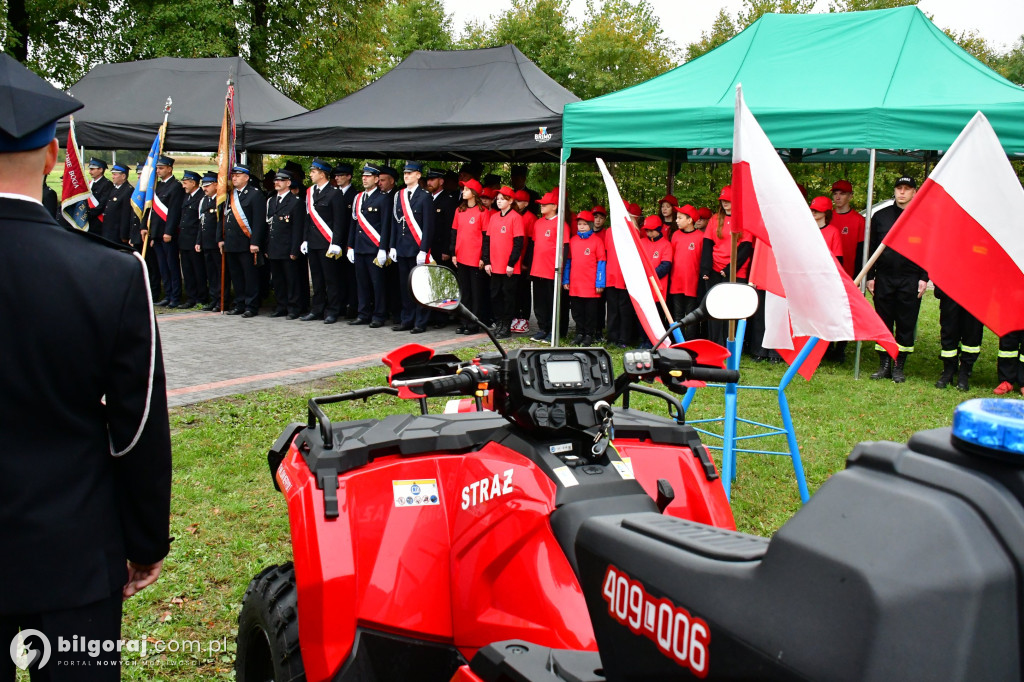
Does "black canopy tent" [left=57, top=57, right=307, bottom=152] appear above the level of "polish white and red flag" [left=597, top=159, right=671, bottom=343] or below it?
above

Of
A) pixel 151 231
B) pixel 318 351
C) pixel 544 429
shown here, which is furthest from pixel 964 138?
pixel 151 231

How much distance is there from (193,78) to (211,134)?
2644 mm

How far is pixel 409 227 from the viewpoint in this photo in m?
11.5

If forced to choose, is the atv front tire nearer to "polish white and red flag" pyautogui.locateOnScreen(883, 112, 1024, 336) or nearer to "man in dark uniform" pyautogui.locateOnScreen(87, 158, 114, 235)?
"polish white and red flag" pyautogui.locateOnScreen(883, 112, 1024, 336)

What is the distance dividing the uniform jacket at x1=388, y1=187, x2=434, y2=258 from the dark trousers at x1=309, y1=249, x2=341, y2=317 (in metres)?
1.13

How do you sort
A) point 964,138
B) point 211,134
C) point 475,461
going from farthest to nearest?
point 211,134
point 964,138
point 475,461

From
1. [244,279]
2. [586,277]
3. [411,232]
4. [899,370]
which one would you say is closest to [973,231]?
[899,370]

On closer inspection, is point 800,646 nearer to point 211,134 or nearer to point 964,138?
point 964,138

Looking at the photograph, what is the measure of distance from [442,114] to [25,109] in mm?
10120

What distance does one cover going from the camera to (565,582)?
181cm

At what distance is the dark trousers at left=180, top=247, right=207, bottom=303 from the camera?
1377 cm

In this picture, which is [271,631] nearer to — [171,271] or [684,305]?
[684,305]

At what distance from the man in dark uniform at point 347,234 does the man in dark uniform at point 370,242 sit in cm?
18

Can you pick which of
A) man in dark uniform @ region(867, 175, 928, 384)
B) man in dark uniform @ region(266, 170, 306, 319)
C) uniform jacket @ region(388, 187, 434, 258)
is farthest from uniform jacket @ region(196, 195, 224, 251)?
man in dark uniform @ region(867, 175, 928, 384)
